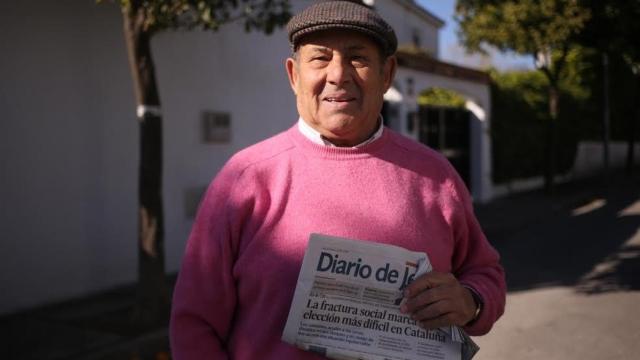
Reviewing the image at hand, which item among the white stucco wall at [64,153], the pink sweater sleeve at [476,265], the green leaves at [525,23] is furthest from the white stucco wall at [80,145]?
the green leaves at [525,23]

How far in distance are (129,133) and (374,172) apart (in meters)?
5.50

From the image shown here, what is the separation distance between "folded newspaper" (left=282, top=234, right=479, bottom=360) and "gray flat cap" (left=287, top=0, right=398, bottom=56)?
→ 21.5 inches

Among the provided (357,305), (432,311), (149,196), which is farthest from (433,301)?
(149,196)

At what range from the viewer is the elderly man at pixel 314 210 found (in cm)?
167

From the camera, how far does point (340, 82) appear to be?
174cm

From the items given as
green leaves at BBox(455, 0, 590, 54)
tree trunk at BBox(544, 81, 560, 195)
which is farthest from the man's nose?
tree trunk at BBox(544, 81, 560, 195)

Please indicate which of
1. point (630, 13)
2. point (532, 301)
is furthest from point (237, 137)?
point (630, 13)

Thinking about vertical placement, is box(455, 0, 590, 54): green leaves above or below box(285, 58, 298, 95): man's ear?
above

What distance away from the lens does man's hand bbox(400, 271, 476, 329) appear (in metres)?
1.63

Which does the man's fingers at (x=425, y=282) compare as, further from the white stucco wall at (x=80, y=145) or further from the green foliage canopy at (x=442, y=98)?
the green foliage canopy at (x=442, y=98)

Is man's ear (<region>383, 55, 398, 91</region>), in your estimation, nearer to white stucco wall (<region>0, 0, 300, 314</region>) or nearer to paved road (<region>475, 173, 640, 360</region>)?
paved road (<region>475, 173, 640, 360</region>)

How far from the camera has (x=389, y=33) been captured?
1.76 meters

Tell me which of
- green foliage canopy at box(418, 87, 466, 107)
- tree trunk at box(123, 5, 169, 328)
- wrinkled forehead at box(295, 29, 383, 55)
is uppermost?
green foliage canopy at box(418, 87, 466, 107)

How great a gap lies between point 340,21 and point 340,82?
0.53ft
